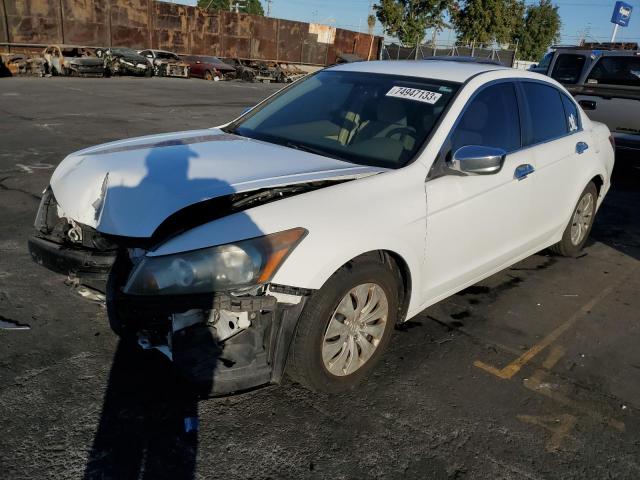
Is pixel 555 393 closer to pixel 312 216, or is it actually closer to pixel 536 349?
pixel 536 349

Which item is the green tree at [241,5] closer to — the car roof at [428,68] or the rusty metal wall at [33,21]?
the rusty metal wall at [33,21]

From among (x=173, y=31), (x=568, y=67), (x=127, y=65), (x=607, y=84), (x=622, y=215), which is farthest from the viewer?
(x=173, y=31)

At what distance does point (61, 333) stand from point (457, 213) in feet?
8.25

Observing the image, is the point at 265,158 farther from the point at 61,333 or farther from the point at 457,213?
the point at 61,333

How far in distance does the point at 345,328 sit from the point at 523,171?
188 cm

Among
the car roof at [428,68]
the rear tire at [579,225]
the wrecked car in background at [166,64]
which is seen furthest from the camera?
the wrecked car in background at [166,64]

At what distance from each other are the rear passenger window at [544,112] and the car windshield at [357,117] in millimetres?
948

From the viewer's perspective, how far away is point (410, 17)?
44688 mm

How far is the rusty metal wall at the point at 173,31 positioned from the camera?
29.8 meters

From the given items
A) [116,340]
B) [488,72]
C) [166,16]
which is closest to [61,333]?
[116,340]

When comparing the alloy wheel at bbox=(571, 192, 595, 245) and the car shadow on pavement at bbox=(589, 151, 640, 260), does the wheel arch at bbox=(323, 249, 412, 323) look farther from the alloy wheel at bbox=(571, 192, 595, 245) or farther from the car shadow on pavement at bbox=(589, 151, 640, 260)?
the car shadow on pavement at bbox=(589, 151, 640, 260)

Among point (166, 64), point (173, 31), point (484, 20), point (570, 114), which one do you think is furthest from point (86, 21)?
point (570, 114)

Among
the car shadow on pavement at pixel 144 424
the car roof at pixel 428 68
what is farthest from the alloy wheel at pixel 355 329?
the car roof at pixel 428 68

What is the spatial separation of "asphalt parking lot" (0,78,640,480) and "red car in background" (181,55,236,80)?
29529 millimetres
